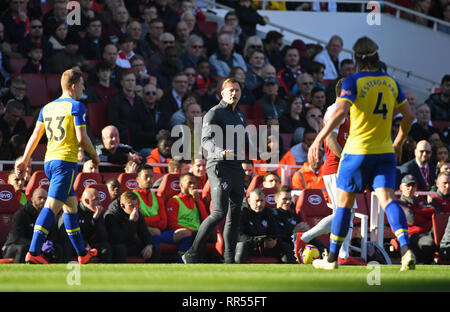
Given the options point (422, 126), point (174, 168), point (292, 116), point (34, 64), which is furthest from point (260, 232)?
point (34, 64)

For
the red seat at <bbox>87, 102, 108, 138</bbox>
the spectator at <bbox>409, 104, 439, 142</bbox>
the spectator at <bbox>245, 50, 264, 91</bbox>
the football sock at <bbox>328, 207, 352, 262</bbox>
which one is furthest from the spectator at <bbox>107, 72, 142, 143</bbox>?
the football sock at <bbox>328, 207, 352, 262</bbox>

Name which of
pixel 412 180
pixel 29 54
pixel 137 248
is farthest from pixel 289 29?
pixel 137 248

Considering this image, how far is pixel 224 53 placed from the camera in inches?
609

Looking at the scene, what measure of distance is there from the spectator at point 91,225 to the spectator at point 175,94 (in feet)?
12.5

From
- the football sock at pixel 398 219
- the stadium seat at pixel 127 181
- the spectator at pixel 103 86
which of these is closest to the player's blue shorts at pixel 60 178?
the football sock at pixel 398 219

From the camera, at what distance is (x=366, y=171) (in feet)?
23.3

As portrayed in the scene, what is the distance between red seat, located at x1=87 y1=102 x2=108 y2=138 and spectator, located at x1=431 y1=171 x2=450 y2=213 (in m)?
4.95

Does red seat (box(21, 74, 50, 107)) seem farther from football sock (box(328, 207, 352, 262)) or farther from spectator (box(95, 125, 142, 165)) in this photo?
football sock (box(328, 207, 352, 262))

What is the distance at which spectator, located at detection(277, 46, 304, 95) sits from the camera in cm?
1588

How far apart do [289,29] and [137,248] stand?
30.5 feet

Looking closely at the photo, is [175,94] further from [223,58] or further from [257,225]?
[257,225]
